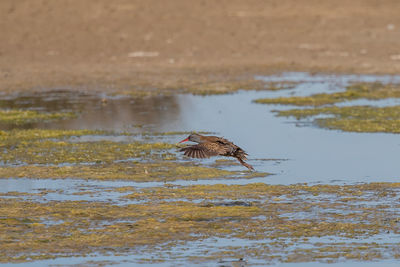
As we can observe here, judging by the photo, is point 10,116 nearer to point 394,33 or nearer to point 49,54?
point 49,54

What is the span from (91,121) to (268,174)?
7294mm

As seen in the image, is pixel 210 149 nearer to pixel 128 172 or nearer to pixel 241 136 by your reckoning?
pixel 128 172

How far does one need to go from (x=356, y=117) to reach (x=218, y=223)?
961 centimetres

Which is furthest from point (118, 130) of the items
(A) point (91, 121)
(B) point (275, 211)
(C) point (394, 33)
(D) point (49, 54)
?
(C) point (394, 33)

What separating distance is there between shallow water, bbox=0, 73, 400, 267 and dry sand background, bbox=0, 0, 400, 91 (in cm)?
258

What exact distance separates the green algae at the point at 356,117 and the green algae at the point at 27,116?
17.0 ft

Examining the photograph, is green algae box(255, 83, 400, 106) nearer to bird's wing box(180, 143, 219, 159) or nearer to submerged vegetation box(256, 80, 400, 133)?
submerged vegetation box(256, 80, 400, 133)

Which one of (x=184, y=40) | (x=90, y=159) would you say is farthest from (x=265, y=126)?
(x=184, y=40)

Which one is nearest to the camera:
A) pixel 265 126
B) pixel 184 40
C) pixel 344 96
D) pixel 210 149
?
pixel 210 149

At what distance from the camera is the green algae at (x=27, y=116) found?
67.9 feet

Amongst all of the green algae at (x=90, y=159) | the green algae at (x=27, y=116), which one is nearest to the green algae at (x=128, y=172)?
the green algae at (x=90, y=159)

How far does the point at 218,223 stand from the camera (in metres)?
11.3

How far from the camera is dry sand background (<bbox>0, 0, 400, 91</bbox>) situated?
97.0 feet

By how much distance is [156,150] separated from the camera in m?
16.8
